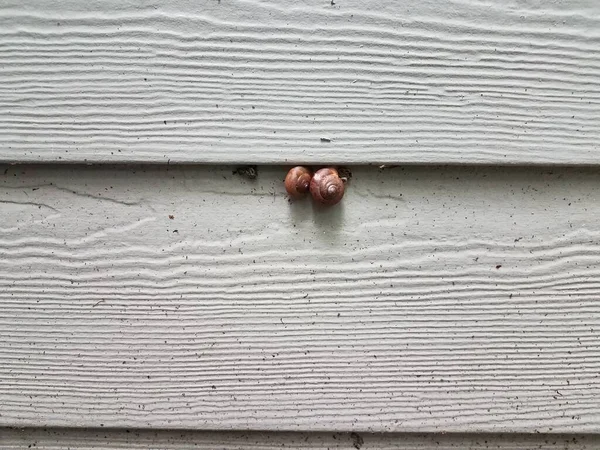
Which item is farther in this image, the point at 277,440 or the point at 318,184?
the point at 277,440

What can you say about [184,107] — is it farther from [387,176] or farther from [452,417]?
[452,417]

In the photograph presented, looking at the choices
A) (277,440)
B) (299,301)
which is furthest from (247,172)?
(277,440)

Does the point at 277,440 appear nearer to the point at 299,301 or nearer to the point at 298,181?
the point at 299,301

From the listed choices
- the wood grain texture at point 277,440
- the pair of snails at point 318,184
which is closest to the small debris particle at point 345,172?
the pair of snails at point 318,184

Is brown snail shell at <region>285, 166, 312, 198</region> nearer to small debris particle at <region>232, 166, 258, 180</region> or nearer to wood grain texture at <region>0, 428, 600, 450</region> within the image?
small debris particle at <region>232, 166, 258, 180</region>

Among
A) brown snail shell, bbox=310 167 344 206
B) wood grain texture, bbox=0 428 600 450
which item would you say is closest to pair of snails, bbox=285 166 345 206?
brown snail shell, bbox=310 167 344 206
